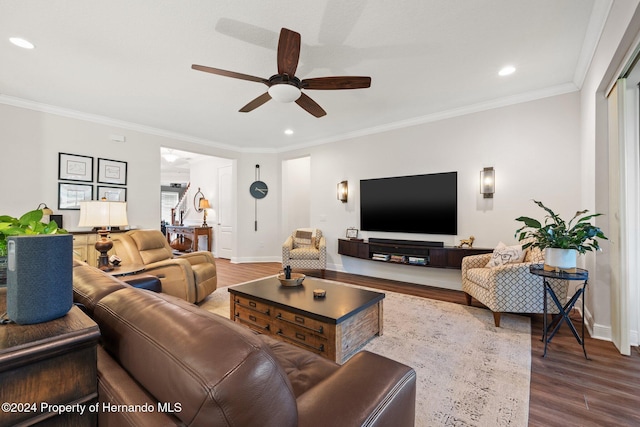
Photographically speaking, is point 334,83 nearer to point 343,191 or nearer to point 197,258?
point 197,258

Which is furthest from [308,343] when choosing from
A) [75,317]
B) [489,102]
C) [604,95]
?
[489,102]

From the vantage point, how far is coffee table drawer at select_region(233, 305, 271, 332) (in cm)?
243

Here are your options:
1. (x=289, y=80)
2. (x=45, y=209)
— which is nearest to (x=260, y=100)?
(x=289, y=80)

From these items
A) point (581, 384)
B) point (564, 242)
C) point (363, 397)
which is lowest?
point (581, 384)

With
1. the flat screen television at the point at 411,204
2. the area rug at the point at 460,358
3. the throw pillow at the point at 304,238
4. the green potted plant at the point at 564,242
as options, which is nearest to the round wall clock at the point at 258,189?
the throw pillow at the point at 304,238

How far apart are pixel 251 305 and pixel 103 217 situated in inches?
66.8

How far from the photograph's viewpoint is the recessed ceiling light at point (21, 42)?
249cm

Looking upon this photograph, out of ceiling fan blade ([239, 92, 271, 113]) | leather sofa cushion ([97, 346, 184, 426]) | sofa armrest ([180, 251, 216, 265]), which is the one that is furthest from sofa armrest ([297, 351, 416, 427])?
sofa armrest ([180, 251, 216, 265])

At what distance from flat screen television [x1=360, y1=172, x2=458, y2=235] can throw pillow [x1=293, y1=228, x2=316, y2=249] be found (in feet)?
3.45

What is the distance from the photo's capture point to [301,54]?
8.80 feet

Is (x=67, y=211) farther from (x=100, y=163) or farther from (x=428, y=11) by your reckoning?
(x=428, y=11)

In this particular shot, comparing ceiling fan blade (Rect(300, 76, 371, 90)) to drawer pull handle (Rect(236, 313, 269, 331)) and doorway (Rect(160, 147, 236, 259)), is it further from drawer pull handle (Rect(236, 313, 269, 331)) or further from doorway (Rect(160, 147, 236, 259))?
doorway (Rect(160, 147, 236, 259))

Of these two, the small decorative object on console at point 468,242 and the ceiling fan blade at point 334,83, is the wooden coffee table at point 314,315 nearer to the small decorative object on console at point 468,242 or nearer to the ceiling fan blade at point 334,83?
the ceiling fan blade at point 334,83

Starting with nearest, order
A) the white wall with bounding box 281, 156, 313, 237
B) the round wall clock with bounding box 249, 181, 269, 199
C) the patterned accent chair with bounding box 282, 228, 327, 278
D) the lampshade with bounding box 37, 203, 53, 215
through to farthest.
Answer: the lampshade with bounding box 37, 203, 53, 215, the patterned accent chair with bounding box 282, 228, 327, 278, the round wall clock with bounding box 249, 181, 269, 199, the white wall with bounding box 281, 156, 313, 237
